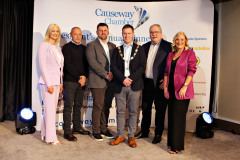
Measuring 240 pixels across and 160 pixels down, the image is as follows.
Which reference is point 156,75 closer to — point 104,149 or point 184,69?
point 184,69

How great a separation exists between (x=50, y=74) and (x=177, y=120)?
182 cm

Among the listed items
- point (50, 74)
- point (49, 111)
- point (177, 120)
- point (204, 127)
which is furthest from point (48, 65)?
point (204, 127)

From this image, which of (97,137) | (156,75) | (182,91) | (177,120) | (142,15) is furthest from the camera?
(142,15)

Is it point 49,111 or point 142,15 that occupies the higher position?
point 142,15

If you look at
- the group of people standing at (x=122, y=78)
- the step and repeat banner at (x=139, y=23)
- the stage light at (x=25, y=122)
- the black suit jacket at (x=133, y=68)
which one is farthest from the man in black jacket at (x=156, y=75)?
the stage light at (x=25, y=122)

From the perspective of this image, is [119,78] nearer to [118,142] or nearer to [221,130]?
[118,142]

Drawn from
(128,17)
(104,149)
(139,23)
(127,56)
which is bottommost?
(104,149)

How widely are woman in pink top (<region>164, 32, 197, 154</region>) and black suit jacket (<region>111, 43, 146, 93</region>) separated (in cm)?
36

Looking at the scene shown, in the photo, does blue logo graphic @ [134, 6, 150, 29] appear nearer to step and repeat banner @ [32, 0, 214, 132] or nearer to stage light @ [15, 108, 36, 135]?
step and repeat banner @ [32, 0, 214, 132]

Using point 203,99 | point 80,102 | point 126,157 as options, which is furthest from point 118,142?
point 203,99

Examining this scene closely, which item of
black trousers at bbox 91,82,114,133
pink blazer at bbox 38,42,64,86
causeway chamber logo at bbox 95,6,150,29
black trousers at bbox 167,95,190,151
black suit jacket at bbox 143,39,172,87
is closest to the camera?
black trousers at bbox 167,95,190,151

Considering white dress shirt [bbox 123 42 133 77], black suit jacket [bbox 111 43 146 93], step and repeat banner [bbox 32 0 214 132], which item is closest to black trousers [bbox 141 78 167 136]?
black suit jacket [bbox 111 43 146 93]

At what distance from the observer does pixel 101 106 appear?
3266 millimetres

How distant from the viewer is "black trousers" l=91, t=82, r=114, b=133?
3.22 metres
